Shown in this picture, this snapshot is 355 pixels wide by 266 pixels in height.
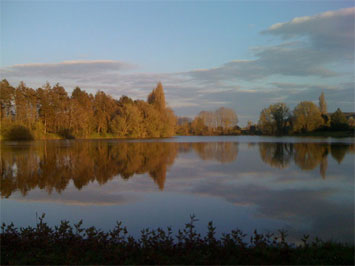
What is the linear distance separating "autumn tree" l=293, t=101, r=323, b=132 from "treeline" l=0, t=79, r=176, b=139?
127ft

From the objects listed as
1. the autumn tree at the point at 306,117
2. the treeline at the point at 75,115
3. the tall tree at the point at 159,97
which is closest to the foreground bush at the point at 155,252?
the treeline at the point at 75,115

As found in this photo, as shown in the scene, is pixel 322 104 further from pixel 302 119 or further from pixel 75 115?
pixel 75 115

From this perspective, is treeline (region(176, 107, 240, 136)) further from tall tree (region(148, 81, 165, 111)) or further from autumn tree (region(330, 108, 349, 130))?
autumn tree (region(330, 108, 349, 130))

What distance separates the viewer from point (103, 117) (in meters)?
76.2

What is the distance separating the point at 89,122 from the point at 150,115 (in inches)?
672

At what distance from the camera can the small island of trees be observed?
2301 inches

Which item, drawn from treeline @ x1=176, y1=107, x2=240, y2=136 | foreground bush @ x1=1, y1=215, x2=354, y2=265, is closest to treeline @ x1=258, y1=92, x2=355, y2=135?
treeline @ x1=176, y1=107, x2=240, y2=136

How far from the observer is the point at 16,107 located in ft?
191

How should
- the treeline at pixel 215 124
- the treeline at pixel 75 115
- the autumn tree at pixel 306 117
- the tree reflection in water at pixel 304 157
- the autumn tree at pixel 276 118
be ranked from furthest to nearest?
1. the treeline at pixel 215 124
2. the autumn tree at pixel 276 118
3. the autumn tree at pixel 306 117
4. the treeline at pixel 75 115
5. the tree reflection in water at pixel 304 157

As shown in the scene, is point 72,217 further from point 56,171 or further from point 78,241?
point 56,171

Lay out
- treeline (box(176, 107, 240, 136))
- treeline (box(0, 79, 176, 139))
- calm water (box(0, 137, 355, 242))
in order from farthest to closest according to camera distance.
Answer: treeline (box(176, 107, 240, 136)) < treeline (box(0, 79, 176, 139)) < calm water (box(0, 137, 355, 242))

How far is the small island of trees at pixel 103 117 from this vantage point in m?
58.4

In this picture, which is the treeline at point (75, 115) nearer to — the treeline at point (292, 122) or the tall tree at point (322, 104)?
the treeline at point (292, 122)

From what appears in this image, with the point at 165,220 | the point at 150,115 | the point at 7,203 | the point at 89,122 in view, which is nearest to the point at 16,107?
the point at 89,122
